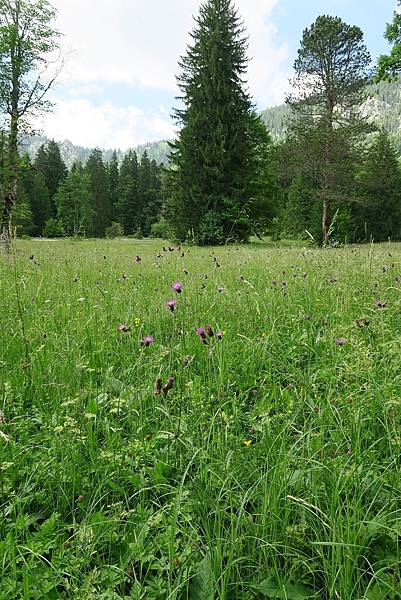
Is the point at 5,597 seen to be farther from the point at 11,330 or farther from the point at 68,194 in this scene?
the point at 68,194

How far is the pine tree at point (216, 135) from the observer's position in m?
24.6

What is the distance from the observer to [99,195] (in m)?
67.6

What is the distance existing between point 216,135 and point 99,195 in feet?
158

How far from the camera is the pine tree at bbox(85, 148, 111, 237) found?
6594 cm

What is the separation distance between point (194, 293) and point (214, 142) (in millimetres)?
23014

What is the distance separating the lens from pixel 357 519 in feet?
3.88

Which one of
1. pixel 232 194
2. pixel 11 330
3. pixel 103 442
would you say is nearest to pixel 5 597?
pixel 103 442

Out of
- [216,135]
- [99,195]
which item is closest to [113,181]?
[99,195]

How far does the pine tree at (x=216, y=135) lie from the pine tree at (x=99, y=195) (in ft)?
139

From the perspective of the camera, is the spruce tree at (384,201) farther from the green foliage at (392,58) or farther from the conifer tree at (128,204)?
the conifer tree at (128,204)

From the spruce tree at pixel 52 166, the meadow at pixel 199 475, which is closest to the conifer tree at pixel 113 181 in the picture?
the spruce tree at pixel 52 166

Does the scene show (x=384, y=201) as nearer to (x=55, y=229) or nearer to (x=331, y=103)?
(x=331, y=103)

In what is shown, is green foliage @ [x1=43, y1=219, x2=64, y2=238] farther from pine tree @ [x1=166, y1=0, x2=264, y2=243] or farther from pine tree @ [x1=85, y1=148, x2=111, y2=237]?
pine tree @ [x1=85, y1=148, x2=111, y2=237]

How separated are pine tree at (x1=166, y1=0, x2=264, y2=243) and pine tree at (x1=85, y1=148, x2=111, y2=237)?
42.4 m
